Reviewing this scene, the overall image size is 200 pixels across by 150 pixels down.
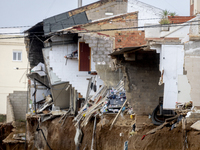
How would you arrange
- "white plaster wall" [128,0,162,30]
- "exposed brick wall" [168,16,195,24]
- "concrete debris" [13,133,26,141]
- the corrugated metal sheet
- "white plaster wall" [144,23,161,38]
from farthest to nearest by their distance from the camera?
"concrete debris" [13,133,26,141] → the corrugated metal sheet → "white plaster wall" [128,0,162,30] → "exposed brick wall" [168,16,195,24] → "white plaster wall" [144,23,161,38]

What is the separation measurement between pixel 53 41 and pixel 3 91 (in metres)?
20.3

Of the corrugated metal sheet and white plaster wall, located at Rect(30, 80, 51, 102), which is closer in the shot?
the corrugated metal sheet

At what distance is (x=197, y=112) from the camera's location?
40.9 feet

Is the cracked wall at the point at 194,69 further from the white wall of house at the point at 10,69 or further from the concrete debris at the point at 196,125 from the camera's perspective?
the white wall of house at the point at 10,69

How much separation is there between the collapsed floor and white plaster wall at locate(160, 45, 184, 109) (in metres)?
1.42

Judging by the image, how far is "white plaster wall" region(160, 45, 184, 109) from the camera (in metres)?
13.3

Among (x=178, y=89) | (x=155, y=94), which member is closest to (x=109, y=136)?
(x=155, y=94)

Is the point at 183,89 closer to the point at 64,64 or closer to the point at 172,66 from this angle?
the point at 172,66

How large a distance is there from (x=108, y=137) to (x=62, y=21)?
988cm

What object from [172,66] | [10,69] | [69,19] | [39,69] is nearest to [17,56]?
[10,69]

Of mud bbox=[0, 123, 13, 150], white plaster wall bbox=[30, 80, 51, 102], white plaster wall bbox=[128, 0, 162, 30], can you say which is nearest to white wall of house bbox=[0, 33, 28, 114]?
mud bbox=[0, 123, 13, 150]

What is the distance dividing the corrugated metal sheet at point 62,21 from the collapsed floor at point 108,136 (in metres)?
6.48

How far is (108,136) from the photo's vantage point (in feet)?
61.6

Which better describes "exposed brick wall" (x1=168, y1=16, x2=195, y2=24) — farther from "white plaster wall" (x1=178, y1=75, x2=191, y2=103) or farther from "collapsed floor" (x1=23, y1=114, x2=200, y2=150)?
"collapsed floor" (x1=23, y1=114, x2=200, y2=150)
